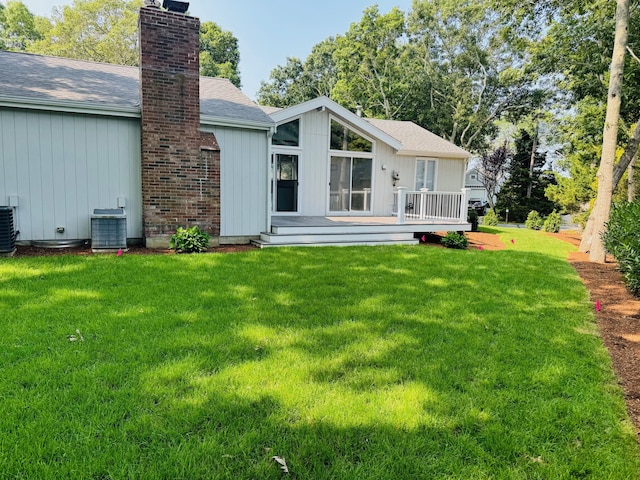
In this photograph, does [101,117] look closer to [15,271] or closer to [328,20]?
[15,271]

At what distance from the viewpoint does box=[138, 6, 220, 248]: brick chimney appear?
736cm

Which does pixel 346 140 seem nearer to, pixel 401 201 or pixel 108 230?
pixel 401 201

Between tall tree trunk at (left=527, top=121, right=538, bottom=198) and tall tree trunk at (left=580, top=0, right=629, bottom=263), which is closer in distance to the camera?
tall tree trunk at (left=580, top=0, right=629, bottom=263)

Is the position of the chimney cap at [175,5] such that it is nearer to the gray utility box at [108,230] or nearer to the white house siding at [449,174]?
the gray utility box at [108,230]

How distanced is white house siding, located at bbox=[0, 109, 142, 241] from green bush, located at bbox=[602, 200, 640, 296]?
27.5ft

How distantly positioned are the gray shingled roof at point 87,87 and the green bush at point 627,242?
6950 mm

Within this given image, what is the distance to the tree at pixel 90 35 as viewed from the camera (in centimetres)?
2812

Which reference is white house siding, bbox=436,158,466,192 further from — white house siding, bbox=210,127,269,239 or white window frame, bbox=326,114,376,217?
white house siding, bbox=210,127,269,239

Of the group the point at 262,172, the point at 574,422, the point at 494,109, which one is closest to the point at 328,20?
the point at 494,109

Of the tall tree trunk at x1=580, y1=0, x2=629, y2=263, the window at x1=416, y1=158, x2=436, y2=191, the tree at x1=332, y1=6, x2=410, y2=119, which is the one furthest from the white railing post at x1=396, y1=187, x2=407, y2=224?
the tree at x1=332, y1=6, x2=410, y2=119

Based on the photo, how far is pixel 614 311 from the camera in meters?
5.21

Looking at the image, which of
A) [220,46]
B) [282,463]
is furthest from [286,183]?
[220,46]

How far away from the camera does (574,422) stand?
2.55 m

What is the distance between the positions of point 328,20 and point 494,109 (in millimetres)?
14565
